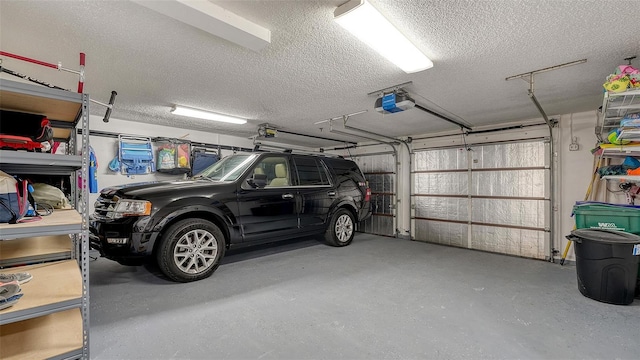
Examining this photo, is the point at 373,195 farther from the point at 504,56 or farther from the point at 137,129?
the point at 137,129

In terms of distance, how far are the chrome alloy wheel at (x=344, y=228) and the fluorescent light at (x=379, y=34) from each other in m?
3.23

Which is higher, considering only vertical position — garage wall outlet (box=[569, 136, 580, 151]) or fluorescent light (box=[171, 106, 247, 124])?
fluorescent light (box=[171, 106, 247, 124])

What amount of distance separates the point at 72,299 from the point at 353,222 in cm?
444

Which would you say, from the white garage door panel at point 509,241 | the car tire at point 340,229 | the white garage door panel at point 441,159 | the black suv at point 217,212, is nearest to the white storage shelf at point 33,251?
the black suv at point 217,212

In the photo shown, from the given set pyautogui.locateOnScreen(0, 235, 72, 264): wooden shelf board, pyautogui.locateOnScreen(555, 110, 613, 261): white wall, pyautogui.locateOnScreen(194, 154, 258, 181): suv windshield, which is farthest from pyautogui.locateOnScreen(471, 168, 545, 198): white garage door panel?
pyautogui.locateOnScreen(0, 235, 72, 264): wooden shelf board

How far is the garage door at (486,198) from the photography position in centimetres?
456

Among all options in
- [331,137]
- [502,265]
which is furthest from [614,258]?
[331,137]

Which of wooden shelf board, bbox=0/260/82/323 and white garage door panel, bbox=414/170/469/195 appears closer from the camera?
wooden shelf board, bbox=0/260/82/323

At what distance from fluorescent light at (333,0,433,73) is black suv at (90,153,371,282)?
233cm

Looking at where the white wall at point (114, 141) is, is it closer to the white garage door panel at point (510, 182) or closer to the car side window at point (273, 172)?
the car side window at point (273, 172)

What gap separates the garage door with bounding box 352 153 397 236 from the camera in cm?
646

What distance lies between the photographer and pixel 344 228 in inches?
203

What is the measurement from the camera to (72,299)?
1449 millimetres

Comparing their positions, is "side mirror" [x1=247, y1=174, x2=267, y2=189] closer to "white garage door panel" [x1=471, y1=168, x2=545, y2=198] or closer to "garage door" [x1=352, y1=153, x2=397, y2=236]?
"garage door" [x1=352, y1=153, x2=397, y2=236]
